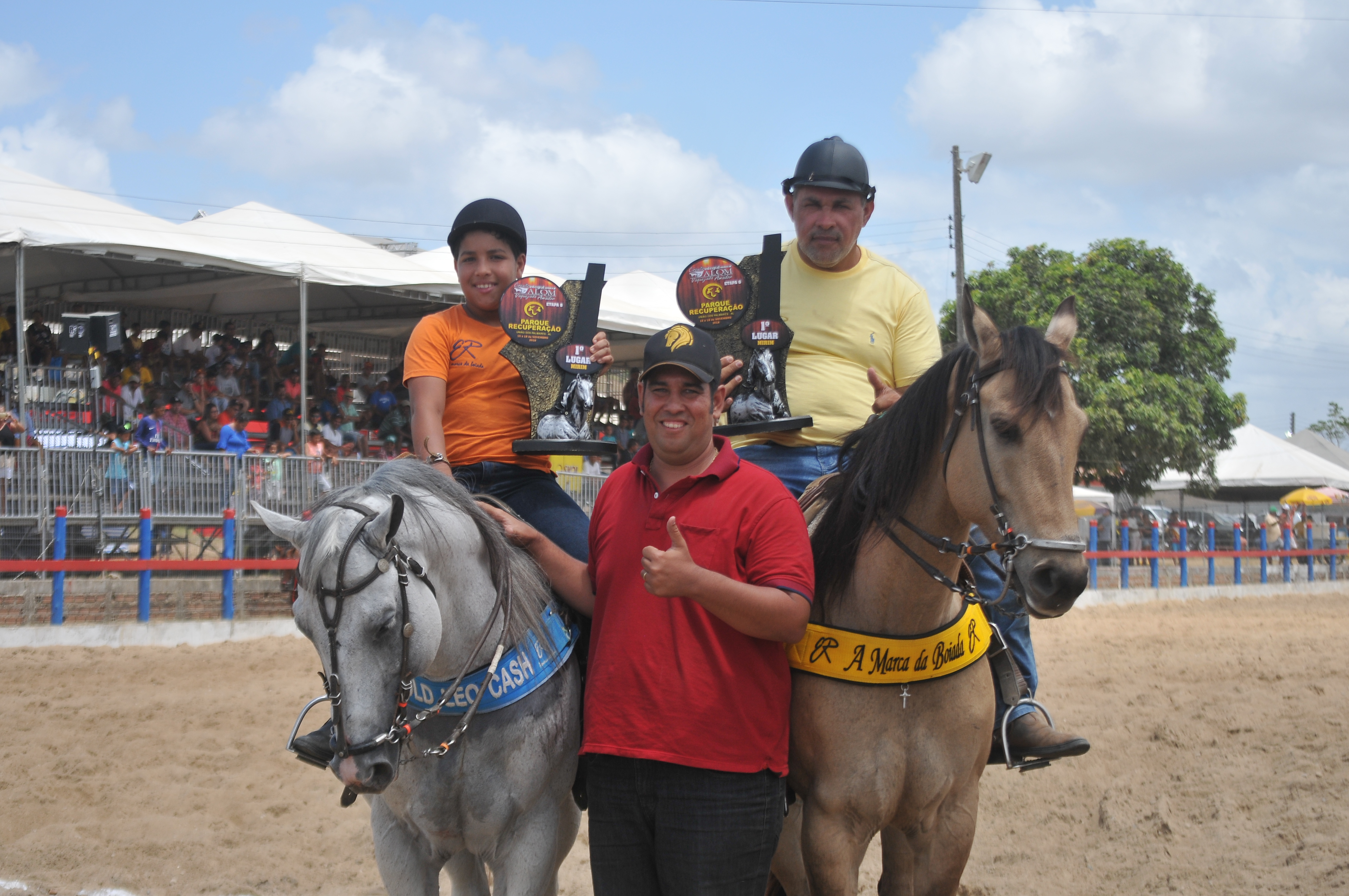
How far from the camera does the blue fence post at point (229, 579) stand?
10.7 metres

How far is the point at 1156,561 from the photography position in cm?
1930

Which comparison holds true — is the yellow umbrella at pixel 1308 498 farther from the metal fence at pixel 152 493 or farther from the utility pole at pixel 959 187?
the metal fence at pixel 152 493

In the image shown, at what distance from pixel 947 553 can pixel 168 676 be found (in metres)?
7.81

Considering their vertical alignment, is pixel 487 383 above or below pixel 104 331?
below

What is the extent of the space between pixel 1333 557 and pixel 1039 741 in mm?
23373

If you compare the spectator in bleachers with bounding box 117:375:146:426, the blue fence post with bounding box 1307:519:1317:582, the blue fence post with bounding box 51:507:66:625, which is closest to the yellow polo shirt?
the blue fence post with bounding box 51:507:66:625

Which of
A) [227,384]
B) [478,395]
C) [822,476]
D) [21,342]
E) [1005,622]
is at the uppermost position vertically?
[21,342]

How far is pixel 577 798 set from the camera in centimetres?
312

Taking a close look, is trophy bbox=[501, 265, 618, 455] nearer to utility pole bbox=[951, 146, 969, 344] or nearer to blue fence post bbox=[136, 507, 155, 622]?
blue fence post bbox=[136, 507, 155, 622]

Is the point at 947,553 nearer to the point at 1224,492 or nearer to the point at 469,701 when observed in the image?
the point at 469,701

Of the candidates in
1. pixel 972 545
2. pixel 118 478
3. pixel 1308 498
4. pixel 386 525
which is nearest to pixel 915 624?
pixel 972 545

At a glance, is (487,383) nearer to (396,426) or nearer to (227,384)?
(227,384)

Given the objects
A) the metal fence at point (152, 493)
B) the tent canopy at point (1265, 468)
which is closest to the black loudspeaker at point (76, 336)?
the metal fence at point (152, 493)

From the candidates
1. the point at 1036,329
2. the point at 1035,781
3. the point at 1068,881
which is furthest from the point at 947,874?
the point at 1035,781
